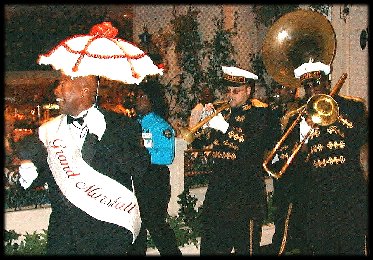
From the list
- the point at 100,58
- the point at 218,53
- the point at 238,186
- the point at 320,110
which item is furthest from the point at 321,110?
the point at 218,53

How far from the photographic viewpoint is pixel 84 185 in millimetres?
3871

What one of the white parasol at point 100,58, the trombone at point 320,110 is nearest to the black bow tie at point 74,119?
the white parasol at point 100,58

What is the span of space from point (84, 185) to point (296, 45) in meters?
3.95

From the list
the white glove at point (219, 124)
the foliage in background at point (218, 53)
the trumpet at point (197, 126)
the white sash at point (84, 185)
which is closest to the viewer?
the white sash at point (84, 185)

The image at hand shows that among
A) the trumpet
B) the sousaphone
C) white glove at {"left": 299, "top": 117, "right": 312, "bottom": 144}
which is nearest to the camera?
white glove at {"left": 299, "top": 117, "right": 312, "bottom": 144}

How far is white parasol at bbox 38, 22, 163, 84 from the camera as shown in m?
3.87

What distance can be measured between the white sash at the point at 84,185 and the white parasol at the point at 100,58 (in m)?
0.41

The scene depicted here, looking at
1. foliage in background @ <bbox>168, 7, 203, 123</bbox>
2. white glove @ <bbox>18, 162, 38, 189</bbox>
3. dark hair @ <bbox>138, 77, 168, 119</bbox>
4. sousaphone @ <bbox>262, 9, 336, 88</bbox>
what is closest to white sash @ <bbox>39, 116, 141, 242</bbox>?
white glove @ <bbox>18, 162, 38, 189</bbox>

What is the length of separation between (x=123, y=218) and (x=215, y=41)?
7.76m

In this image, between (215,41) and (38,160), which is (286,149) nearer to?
(38,160)

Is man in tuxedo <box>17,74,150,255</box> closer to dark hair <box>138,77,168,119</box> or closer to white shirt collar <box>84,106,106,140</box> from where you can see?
white shirt collar <box>84,106,106,140</box>

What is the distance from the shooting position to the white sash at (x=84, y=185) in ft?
12.6

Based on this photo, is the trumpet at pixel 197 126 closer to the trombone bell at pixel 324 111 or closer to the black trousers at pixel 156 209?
the black trousers at pixel 156 209

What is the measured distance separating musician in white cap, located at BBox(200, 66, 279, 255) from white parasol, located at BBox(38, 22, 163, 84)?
1715 millimetres
